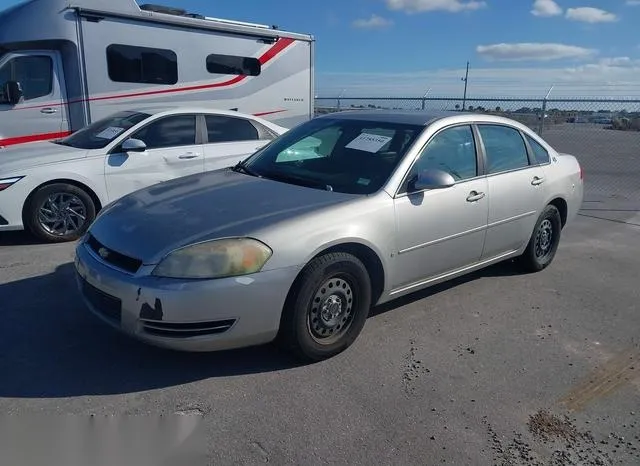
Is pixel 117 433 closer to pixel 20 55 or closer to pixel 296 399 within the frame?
pixel 296 399

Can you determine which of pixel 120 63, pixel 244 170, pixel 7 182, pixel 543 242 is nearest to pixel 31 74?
pixel 120 63

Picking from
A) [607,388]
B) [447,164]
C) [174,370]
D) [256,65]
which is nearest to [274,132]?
[256,65]

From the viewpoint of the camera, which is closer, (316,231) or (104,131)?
(316,231)

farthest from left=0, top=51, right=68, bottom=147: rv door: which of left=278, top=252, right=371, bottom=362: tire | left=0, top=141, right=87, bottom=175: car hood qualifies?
left=278, top=252, right=371, bottom=362: tire

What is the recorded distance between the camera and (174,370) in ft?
11.0

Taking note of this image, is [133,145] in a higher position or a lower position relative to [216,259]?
higher

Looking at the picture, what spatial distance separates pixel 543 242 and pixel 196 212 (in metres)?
3.61

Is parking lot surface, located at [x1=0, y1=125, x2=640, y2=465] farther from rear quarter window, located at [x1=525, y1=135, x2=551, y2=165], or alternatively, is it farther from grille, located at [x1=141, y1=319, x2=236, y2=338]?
rear quarter window, located at [x1=525, y1=135, x2=551, y2=165]

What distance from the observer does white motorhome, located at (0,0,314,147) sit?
7.97m

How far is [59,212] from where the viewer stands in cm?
604

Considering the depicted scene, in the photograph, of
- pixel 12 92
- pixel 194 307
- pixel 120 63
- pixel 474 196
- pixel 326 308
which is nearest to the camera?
pixel 194 307

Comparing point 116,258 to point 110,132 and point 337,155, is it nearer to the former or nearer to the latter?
point 337,155

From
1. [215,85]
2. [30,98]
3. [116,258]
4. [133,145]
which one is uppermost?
[215,85]

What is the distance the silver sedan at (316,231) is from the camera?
10.0 ft
